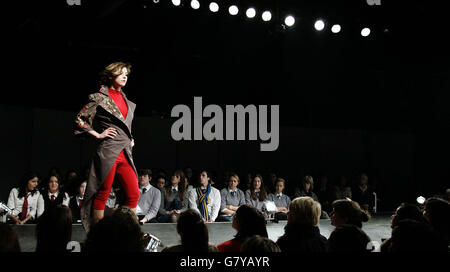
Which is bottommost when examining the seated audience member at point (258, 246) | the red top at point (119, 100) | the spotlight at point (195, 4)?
the seated audience member at point (258, 246)

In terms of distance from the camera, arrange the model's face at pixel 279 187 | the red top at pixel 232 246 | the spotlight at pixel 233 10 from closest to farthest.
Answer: the red top at pixel 232 246, the spotlight at pixel 233 10, the model's face at pixel 279 187

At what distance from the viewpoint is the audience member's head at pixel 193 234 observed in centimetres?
161

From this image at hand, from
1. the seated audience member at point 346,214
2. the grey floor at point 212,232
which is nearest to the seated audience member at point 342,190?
the grey floor at point 212,232

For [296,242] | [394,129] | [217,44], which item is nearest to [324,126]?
[394,129]

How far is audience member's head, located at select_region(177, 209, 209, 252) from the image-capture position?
161 cm

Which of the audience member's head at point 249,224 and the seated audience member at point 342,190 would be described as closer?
the audience member's head at point 249,224

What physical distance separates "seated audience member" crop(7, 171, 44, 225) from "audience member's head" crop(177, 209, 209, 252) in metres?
3.38

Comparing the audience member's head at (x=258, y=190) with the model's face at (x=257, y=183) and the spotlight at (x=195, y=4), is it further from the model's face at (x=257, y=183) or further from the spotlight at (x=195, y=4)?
the spotlight at (x=195, y=4)

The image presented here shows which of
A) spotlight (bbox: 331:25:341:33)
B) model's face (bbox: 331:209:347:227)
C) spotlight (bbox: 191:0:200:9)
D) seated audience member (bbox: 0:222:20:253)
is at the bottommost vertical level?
model's face (bbox: 331:209:347:227)

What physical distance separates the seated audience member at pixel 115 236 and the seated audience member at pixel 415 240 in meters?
1.05

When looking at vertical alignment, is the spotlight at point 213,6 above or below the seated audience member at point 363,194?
above

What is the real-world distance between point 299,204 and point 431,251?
2.78ft

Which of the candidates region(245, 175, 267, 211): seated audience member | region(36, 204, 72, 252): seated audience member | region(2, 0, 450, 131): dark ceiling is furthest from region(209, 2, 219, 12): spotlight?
region(36, 204, 72, 252): seated audience member

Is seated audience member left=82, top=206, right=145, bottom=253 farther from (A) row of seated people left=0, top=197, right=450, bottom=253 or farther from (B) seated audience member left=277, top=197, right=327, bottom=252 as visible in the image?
(B) seated audience member left=277, top=197, right=327, bottom=252
